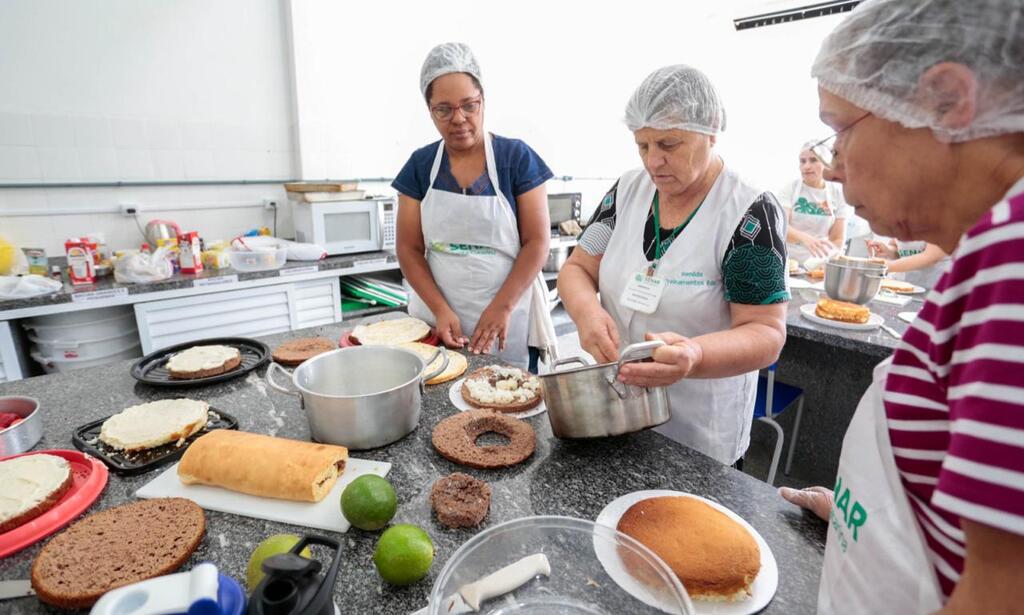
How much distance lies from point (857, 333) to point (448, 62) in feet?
7.77

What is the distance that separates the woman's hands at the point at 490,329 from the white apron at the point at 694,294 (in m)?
0.55

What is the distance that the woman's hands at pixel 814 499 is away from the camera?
1.02 metres

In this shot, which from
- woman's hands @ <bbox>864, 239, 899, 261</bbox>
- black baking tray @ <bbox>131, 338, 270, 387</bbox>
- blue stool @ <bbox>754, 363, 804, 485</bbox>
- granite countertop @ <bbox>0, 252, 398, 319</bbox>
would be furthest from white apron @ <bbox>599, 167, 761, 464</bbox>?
woman's hands @ <bbox>864, 239, 899, 261</bbox>

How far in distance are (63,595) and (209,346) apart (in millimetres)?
1156

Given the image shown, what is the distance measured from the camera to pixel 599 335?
5.07ft

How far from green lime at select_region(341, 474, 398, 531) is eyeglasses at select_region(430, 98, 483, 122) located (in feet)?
5.46

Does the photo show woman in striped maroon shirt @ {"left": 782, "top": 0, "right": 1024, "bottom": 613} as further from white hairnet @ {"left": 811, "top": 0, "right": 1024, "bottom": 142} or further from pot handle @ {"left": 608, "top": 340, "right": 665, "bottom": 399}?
pot handle @ {"left": 608, "top": 340, "right": 665, "bottom": 399}

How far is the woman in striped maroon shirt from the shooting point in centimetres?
44

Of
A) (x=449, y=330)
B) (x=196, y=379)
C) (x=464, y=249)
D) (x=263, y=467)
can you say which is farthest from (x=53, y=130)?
(x=263, y=467)

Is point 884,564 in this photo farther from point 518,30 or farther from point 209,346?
point 518,30

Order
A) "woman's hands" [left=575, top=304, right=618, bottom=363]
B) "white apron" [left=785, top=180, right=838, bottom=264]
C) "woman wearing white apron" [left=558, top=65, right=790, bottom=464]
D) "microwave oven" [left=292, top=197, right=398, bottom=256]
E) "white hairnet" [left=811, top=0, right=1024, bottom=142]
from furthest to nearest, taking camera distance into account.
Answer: "white apron" [left=785, top=180, right=838, bottom=264]
"microwave oven" [left=292, top=197, right=398, bottom=256]
"woman's hands" [left=575, top=304, right=618, bottom=363]
"woman wearing white apron" [left=558, top=65, right=790, bottom=464]
"white hairnet" [left=811, top=0, right=1024, bottom=142]

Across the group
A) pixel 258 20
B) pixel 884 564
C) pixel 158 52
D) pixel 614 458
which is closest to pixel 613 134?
pixel 258 20

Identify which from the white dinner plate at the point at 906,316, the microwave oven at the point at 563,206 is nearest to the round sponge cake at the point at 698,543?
the white dinner plate at the point at 906,316

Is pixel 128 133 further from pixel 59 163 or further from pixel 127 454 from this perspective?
pixel 127 454
